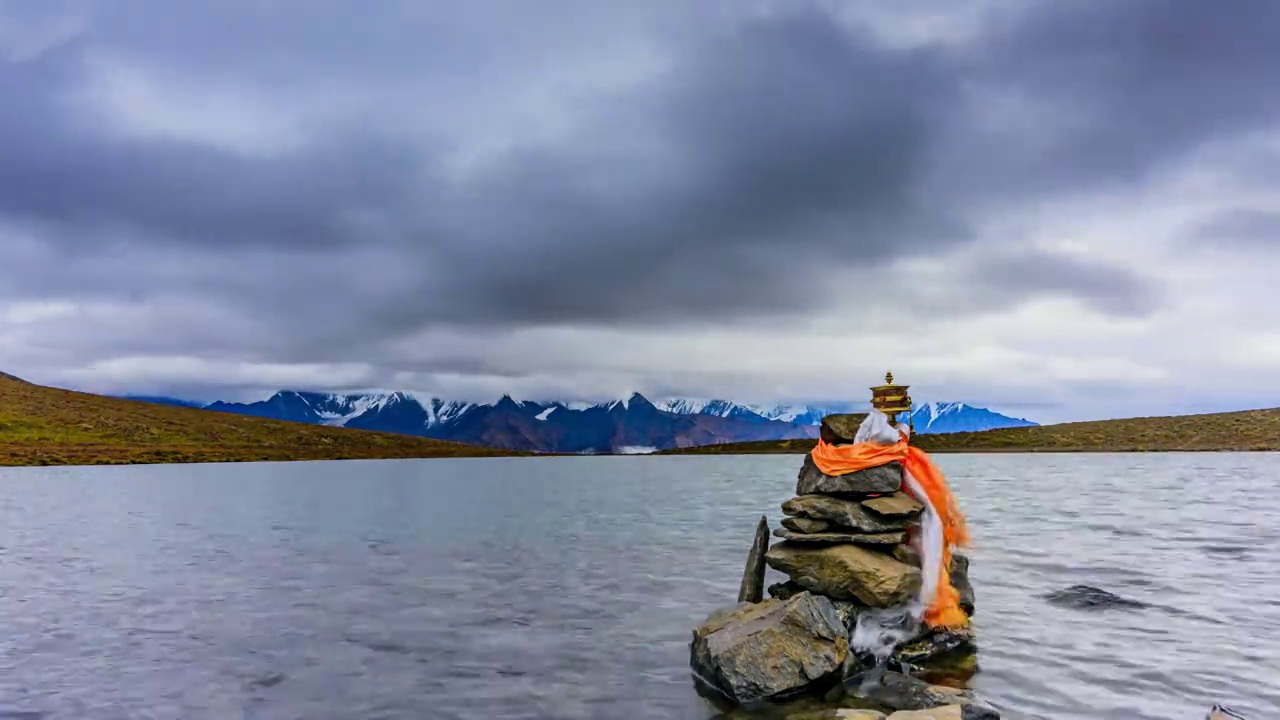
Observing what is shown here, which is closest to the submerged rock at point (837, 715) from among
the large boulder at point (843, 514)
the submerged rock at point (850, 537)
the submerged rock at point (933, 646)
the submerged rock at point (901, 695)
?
the submerged rock at point (901, 695)

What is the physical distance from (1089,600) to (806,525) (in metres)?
11.3

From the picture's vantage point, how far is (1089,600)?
80.1ft

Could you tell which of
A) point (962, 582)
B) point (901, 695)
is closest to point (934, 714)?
point (901, 695)

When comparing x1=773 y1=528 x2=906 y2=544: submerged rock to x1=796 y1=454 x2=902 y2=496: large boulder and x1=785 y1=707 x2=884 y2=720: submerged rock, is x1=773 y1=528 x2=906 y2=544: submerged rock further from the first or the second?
x1=785 y1=707 x2=884 y2=720: submerged rock

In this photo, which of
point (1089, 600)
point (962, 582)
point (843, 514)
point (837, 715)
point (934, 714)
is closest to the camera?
point (934, 714)

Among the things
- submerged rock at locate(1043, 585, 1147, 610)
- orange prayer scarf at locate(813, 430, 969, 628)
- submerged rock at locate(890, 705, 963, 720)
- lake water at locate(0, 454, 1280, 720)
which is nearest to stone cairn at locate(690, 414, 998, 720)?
submerged rock at locate(890, 705, 963, 720)

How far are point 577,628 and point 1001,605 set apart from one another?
1439 centimetres

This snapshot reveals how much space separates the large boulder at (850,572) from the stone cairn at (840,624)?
0.10 feet

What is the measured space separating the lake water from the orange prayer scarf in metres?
1.63

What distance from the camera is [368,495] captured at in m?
91.6

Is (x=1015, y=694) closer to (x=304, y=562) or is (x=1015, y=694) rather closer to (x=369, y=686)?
(x=369, y=686)

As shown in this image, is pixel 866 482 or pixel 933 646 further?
pixel 866 482

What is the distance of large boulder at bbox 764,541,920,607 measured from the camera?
19.1 meters

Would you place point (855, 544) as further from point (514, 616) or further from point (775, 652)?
point (514, 616)
